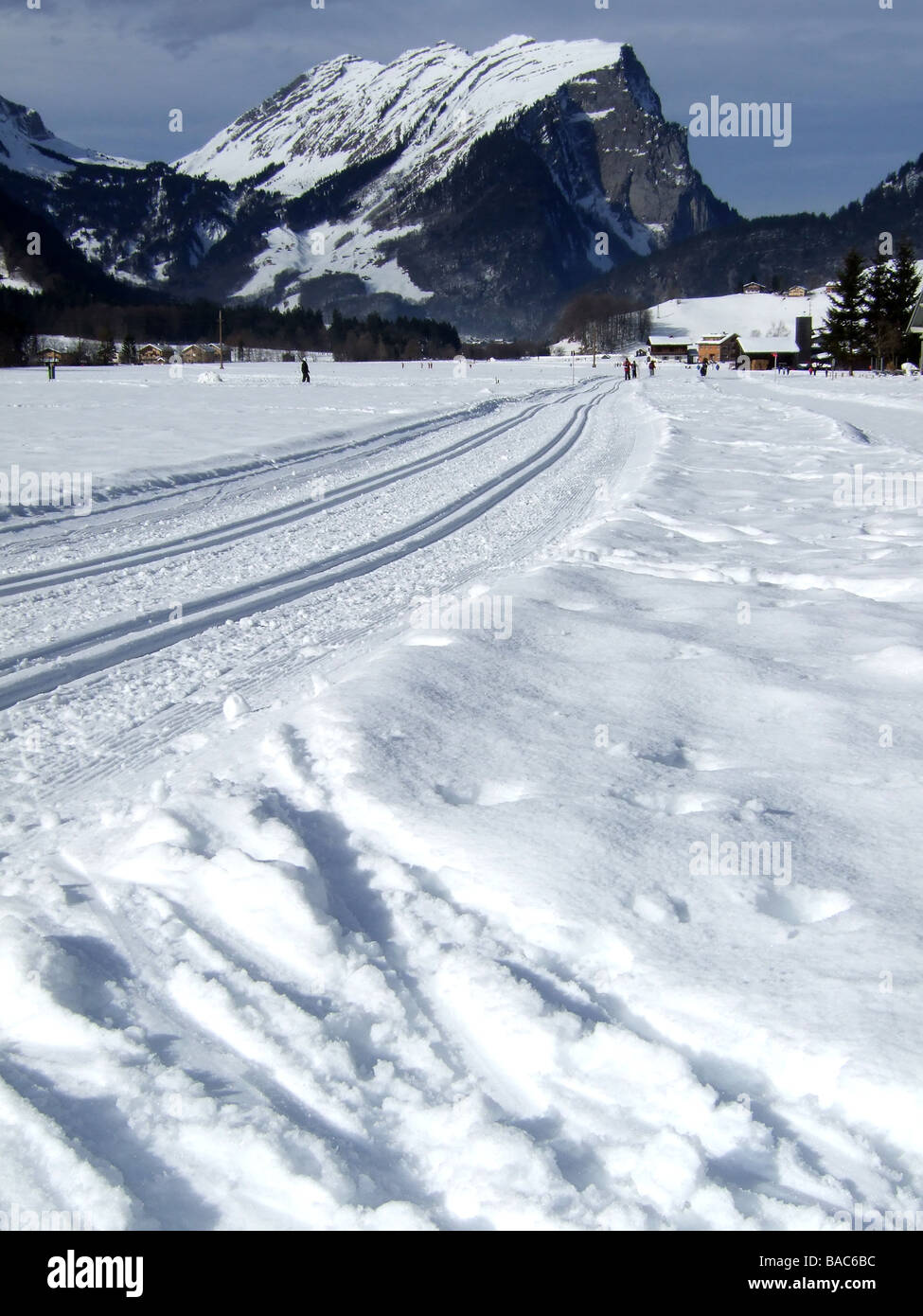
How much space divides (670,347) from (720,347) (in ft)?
64.8

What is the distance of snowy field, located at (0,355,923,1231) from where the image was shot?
216cm

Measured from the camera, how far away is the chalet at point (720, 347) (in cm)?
14475

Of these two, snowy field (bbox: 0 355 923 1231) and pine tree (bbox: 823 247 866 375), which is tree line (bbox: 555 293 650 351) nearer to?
pine tree (bbox: 823 247 866 375)

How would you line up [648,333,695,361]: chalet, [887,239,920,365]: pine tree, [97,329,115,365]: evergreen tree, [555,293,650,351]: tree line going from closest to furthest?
[887,239,920,365]: pine tree → [97,329,115,365]: evergreen tree → [648,333,695,361]: chalet → [555,293,650,351]: tree line

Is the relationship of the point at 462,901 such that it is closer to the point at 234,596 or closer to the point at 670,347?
the point at 234,596

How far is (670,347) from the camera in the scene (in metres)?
169

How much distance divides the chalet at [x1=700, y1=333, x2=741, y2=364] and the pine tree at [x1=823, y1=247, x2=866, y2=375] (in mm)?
79312

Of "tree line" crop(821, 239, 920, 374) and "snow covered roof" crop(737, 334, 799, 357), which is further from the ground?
"snow covered roof" crop(737, 334, 799, 357)

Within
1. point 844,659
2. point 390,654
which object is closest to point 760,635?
point 844,659

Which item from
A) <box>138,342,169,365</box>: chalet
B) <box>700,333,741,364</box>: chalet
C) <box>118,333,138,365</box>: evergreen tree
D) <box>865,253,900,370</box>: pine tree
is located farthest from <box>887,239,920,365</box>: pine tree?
<box>138,342,169,365</box>: chalet

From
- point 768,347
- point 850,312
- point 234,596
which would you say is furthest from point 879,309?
point 768,347

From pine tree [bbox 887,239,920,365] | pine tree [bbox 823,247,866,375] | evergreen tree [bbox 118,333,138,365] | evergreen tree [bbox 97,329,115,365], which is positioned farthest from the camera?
evergreen tree [bbox 118,333,138,365]

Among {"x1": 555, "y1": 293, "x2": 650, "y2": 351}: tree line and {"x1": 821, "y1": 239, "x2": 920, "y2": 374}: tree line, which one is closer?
{"x1": 821, "y1": 239, "x2": 920, "y2": 374}: tree line

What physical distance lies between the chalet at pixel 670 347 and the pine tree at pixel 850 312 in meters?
101
